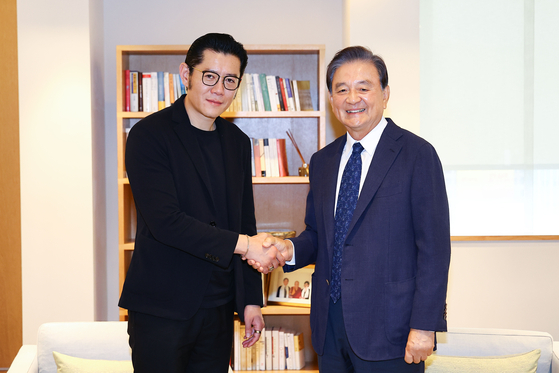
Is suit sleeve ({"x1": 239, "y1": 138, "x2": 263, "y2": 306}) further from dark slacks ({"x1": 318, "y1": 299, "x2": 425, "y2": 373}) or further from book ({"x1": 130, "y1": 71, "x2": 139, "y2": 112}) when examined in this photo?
book ({"x1": 130, "y1": 71, "x2": 139, "y2": 112})

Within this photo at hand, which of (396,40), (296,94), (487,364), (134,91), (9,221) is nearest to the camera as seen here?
(487,364)

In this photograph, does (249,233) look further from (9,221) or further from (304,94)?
(9,221)

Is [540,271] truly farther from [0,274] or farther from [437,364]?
[0,274]

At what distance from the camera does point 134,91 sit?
3.20 metres

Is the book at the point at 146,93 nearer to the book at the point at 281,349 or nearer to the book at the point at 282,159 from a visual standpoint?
the book at the point at 282,159

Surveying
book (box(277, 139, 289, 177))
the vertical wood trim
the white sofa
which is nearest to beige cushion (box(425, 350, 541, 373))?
the white sofa

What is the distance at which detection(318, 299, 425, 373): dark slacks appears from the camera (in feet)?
5.39

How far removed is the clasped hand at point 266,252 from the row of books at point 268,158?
4.29 feet

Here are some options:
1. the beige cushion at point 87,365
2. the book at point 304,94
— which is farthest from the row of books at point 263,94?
the beige cushion at point 87,365

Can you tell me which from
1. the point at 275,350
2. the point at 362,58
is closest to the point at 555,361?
the point at 362,58

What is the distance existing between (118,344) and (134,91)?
170 cm

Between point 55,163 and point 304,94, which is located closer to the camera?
point 55,163

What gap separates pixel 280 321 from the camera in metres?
3.57

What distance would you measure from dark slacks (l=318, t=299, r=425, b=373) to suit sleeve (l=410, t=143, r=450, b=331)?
192mm
